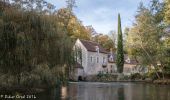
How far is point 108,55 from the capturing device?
66.6m

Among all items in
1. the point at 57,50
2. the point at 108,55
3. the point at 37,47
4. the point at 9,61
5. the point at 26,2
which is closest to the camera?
the point at 9,61

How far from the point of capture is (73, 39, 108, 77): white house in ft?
181

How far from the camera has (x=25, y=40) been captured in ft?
56.9

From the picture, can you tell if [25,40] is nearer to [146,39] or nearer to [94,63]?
[146,39]

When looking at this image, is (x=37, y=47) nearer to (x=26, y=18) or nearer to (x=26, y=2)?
(x=26, y=18)

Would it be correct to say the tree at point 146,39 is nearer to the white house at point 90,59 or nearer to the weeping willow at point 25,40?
the white house at point 90,59

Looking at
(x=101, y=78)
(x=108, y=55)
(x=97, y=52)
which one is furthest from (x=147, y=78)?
(x=108, y=55)

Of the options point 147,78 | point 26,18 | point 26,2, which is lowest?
point 147,78

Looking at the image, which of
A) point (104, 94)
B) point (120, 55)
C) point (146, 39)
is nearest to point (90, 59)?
point (120, 55)

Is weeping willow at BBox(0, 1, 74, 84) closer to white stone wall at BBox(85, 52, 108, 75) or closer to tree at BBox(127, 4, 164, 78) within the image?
tree at BBox(127, 4, 164, 78)

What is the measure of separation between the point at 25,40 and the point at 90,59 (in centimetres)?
4026

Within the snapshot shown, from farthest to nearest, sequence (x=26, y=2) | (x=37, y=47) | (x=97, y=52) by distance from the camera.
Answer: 1. (x=97, y=52)
2. (x=26, y=2)
3. (x=37, y=47)

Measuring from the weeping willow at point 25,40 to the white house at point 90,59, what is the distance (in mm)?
33974

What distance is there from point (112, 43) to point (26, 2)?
57.2 metres
